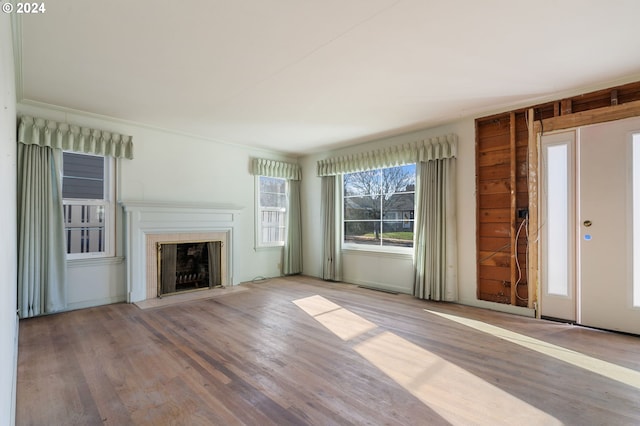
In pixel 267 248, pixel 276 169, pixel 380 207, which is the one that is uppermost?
pixel 276 169

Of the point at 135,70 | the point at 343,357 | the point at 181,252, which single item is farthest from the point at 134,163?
the point at 343,357

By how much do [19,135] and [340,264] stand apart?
189 inches

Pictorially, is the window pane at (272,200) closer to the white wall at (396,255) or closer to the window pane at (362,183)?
the white wall at (396,255)

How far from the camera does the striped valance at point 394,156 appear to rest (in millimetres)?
4363

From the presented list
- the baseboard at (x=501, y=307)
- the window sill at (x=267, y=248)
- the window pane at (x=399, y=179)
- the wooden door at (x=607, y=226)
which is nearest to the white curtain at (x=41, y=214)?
the window sill at (x=267, y=248)

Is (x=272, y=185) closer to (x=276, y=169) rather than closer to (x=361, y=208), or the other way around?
(x=276, y=169)

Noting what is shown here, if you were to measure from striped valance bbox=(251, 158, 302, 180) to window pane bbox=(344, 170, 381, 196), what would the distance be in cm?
112

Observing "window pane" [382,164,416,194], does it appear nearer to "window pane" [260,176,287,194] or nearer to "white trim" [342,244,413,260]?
"white trim" [342,244,413,260]

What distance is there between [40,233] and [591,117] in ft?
20.7

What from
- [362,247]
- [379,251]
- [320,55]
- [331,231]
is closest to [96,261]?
[331,231]

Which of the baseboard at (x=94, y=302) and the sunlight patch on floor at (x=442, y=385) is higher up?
the baseboard at (x=94, y=302)

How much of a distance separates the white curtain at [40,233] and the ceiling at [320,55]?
2.40 ft

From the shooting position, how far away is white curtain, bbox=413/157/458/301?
14.3ft

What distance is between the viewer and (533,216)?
Answer: 3688 mm
